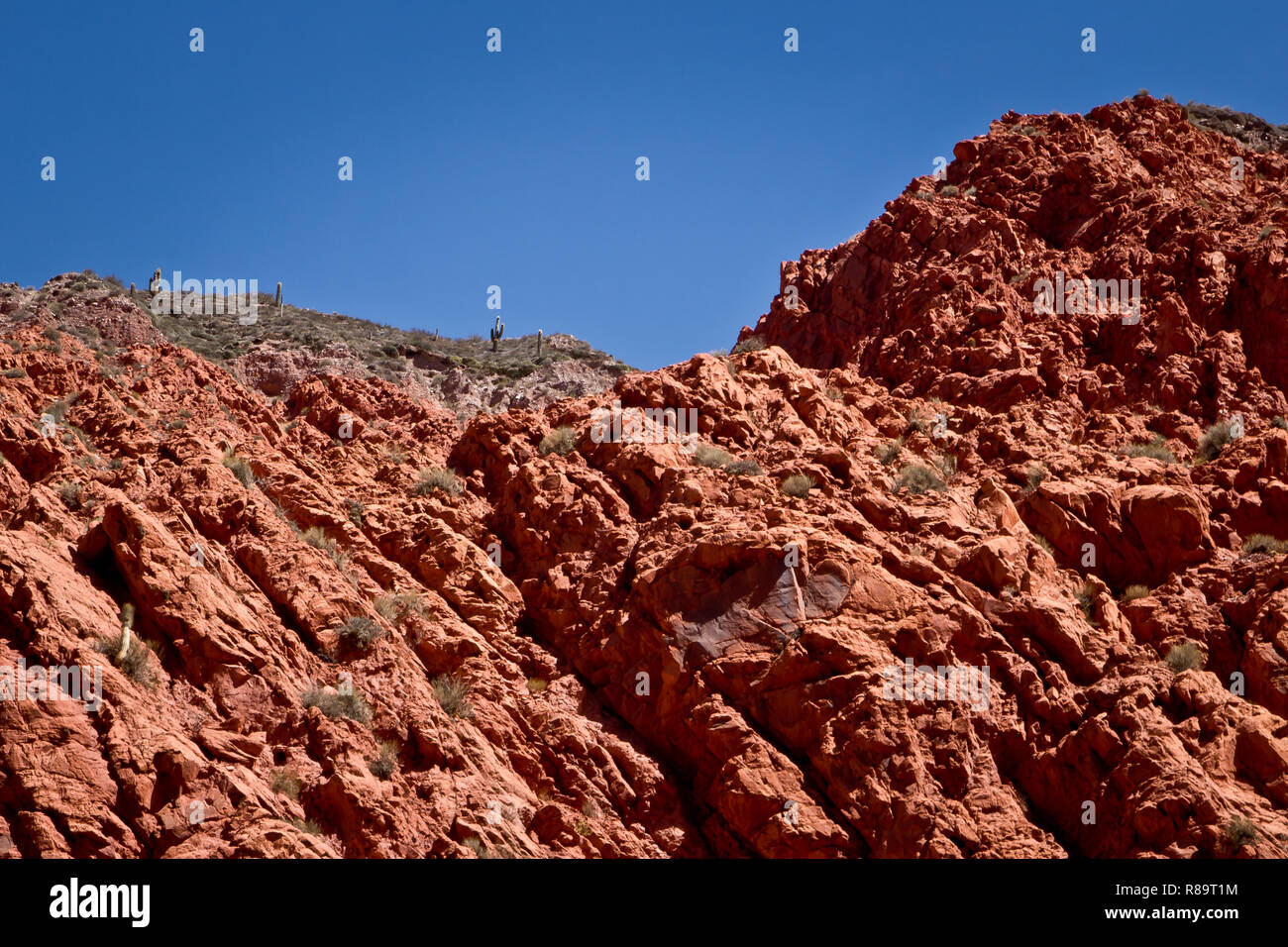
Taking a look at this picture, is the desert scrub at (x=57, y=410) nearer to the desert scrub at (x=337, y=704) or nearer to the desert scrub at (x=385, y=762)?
the desert scrub at (x=337, y=704)

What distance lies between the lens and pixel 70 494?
1816 centimetres

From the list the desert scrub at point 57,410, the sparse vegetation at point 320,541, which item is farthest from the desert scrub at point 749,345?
the desert scrub at point 57,410

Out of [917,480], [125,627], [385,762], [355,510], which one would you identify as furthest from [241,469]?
[917,480]

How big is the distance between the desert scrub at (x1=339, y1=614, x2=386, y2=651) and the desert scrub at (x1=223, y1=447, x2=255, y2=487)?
12.5ft

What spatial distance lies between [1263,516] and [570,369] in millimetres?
19303

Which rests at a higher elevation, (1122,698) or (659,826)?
(1122,698)

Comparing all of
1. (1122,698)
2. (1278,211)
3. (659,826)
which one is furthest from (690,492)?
(1278,211)

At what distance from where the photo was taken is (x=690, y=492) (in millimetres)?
20438

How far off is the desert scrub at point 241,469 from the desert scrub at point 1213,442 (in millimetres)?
15977

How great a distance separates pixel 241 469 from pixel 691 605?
7765 millimetres

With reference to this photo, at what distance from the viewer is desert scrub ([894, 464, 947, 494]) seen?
20703mm

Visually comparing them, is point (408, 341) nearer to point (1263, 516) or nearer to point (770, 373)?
point (770, 373)

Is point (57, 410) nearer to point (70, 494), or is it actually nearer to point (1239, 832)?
point (70, 494)

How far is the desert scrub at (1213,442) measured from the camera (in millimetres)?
21625
